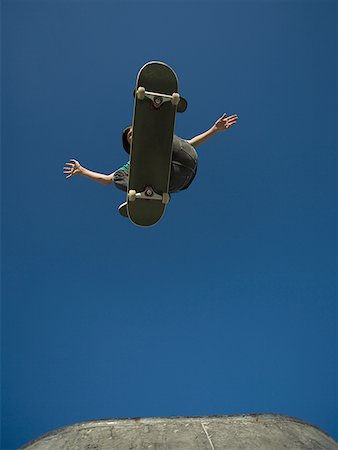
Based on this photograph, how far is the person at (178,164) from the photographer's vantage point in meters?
3.67

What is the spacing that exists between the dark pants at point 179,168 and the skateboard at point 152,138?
12 cm

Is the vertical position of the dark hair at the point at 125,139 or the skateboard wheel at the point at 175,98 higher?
the skateboard wheel at the point at 175,98

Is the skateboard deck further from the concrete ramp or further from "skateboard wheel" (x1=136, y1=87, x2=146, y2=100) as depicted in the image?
the concrete ramp

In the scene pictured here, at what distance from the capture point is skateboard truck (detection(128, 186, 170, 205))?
3.52 m

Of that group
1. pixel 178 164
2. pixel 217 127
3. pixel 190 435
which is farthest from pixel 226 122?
pixel 190 435

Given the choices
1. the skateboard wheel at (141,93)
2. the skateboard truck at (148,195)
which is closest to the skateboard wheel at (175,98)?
the skateboard wheel at (141,93)

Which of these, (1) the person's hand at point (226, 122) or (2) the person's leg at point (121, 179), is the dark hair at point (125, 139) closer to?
(2) the person's leg at point (121, 179)

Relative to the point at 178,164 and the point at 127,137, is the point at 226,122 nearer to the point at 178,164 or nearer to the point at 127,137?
the point at 178,164

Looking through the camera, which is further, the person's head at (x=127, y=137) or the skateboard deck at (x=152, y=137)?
the person's head at (x=127, y=137)

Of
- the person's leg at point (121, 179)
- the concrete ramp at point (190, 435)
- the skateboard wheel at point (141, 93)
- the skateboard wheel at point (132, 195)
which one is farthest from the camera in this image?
the person's leg at point (121, 179)

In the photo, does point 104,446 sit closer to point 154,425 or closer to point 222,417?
point 154,425

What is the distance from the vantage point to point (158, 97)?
3381 mm

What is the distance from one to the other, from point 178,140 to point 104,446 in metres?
2.29

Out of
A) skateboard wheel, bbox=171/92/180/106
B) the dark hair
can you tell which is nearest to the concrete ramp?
the dark hair
